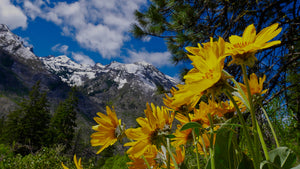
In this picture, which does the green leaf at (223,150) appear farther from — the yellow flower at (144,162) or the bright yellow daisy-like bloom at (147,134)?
the yellow flower at (144,162)

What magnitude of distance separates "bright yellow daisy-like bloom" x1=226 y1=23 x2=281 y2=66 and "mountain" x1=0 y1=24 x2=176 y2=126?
51638 mm

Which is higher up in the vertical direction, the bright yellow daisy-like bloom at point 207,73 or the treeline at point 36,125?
the treeline at point 36,125

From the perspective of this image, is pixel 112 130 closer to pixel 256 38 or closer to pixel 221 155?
pixel 221 155

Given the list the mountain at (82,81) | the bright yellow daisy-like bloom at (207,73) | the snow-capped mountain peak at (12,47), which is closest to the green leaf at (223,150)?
the bright yellow daisy-like bloom at (207,73)

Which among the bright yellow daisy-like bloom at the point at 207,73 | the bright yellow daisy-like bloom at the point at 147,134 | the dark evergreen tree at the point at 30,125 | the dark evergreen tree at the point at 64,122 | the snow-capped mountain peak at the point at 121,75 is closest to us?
the bright yellow daisy-like bloom at the point at 207,73

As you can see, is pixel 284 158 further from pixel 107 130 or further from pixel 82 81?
pixel 82 81

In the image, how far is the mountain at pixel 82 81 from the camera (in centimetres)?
8944

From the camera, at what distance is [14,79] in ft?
292

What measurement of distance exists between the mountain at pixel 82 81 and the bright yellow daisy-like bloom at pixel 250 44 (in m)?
51.6

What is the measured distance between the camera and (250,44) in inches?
17.3

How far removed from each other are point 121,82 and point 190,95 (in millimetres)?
143206

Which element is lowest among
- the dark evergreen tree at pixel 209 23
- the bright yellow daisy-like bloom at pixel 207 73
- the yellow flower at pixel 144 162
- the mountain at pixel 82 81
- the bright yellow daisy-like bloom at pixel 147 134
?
the yellow flower at pixel 144 162

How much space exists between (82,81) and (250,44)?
6099 inches

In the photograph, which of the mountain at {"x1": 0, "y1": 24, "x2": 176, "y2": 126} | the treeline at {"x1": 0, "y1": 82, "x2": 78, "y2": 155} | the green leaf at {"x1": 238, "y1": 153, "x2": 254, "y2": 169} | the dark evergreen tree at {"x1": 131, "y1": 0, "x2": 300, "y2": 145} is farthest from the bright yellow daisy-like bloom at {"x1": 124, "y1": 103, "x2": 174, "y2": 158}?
the mountain at {"x1": 0, "y1": 24, "x2": 176, "y2": 126}
